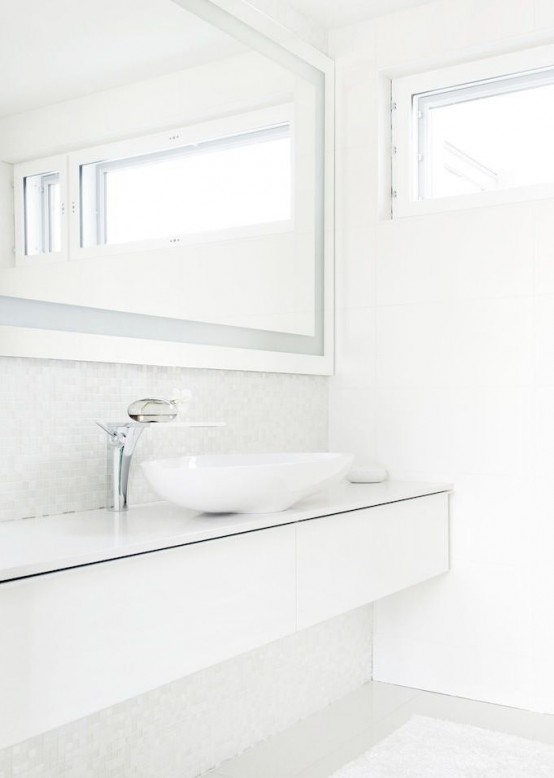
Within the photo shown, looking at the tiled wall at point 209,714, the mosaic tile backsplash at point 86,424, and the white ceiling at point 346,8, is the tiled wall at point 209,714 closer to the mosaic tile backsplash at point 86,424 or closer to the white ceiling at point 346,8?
the mosaic tile backsplash at point 86,424

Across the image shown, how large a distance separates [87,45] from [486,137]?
1.47m

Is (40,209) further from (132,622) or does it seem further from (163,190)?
(132,622)

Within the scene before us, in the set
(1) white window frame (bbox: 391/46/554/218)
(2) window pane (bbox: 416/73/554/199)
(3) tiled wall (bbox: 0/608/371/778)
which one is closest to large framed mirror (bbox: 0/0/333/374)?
(1) white window frame (bbox: 391/46/554/218)

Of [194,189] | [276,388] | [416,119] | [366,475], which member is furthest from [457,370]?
[194,189]

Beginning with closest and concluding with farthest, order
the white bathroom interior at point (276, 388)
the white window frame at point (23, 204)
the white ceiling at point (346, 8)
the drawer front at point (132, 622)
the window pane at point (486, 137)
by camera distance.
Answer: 1. the drawer front at point (132, 622)
2. the white bathroom interior at point (276, 388)
3. the white window frame at point (23, 204)
4. the window pane at point (486, 137)
5. the white ceiling at point (346, 8)

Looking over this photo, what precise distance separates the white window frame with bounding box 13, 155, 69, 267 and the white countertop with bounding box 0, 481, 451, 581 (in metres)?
0.63

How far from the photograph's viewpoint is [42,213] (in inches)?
83.9

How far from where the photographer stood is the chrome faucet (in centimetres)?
214

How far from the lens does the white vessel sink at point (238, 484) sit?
196cm

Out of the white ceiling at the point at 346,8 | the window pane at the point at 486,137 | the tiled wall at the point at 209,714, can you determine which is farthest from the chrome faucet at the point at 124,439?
the white ceiling at the point at 346,8

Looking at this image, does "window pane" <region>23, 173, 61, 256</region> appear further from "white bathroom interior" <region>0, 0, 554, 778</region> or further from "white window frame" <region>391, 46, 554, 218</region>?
"white window frame" <region>391, 46, 554, 218</region>

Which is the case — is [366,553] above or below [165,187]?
below

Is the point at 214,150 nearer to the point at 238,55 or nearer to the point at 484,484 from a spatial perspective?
the point at 238,55

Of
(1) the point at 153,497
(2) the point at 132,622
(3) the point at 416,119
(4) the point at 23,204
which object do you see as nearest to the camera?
(2) the point at 132,622
